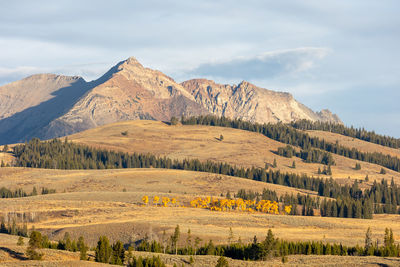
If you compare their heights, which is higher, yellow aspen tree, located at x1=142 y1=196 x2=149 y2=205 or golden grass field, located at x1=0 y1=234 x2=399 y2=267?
yellow aspen tree, located at x1=142 y1=196 x2=149 y2=205

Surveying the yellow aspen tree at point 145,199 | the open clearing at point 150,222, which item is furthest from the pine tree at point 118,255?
the yellow aspen tree at point 145,199

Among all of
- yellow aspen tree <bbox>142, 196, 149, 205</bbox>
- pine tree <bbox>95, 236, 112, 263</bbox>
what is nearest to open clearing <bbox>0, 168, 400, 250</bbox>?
yellow aspen tree <bbox>142, 196, 149, 205</bbox>

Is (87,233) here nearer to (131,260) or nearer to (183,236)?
(183,236)

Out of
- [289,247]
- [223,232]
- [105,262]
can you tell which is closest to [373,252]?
[289,247]

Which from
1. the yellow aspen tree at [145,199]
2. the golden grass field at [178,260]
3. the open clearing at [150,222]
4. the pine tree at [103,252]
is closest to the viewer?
the golden grass field at [178,260]

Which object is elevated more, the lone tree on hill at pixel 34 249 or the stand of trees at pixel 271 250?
the lone tree on hill at pixel 34 249

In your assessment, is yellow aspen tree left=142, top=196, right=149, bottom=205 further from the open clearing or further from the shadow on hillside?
the shadow on hillside

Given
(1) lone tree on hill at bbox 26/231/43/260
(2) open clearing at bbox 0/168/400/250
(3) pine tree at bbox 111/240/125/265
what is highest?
(1) lone tree on hill at bbox 26/231/43/260

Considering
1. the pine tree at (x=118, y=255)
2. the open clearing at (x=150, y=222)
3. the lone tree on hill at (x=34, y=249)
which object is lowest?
the open clearing at (x=150, y=222)

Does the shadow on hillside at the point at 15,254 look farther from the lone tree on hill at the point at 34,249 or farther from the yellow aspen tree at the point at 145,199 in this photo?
the yellow aspen tree at the point at 145,199

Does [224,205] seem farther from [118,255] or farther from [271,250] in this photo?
[118,255]

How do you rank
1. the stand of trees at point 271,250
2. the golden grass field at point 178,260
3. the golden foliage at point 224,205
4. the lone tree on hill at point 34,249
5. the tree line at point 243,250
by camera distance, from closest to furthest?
1. the golden grass field at point 178,260
2. the lone tree on hill at point 34,249
3. the tree line at point 243,250
4. the stand of trees at point 271,250
5. the golden foliage at point 224,205

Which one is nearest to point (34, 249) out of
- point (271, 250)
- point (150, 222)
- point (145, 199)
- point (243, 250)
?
point (243, 250)

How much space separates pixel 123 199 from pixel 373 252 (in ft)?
339
